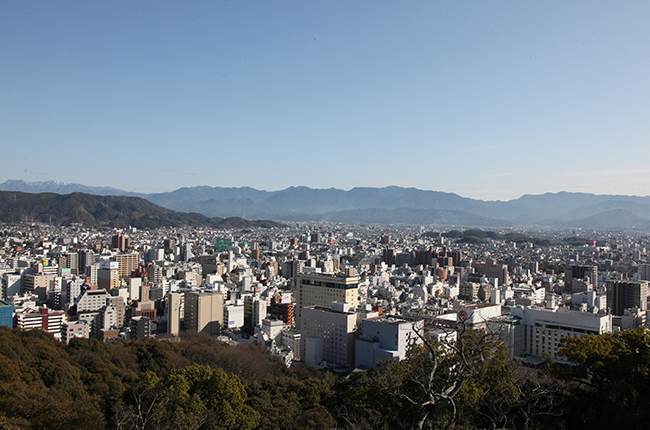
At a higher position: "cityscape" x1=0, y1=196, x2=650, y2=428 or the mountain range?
the mountain range

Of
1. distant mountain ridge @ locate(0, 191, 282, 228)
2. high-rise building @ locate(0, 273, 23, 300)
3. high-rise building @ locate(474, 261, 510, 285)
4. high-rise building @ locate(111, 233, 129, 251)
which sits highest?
distant mountain ridge @ locate(0, 191, 282, 228)

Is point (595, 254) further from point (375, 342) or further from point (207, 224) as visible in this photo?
point (207, 224)

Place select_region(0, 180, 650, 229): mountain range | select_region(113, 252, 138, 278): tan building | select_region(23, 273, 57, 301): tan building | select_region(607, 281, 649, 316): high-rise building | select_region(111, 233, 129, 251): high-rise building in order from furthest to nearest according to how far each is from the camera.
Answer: select_region(0, 180, 650, 229): mountain range → select_region(111, 233, 129, 251): high-rise building → select_region(113, 252, 138, 278): tan building → select_region(23, 273, 57, 301): tan building → select_region(607, 281, 649, 316): high-rise building

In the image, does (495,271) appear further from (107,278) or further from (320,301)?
(107,278)

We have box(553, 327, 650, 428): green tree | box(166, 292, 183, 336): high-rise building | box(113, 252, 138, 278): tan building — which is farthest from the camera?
box(113, 252, 138, 278): tan building

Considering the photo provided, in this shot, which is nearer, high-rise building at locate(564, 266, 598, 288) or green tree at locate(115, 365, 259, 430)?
green tree at locate(115, 365, 259, 430)

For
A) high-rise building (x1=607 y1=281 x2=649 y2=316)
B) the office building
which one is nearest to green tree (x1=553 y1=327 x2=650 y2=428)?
high-rise building (x1=607 y1=281 x2=649 y2=316)

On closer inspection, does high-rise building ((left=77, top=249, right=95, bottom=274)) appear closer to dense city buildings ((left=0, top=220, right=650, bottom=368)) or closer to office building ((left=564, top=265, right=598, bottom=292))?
dense city buildings ((left=0, top=220, right=650, bottom=368))

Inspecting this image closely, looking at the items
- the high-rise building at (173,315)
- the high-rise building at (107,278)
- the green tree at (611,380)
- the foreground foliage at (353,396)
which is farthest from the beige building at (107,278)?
the green tree at (611,380)

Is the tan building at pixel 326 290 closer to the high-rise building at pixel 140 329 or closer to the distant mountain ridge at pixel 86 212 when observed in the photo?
the high-rise building at pixel 140 329
